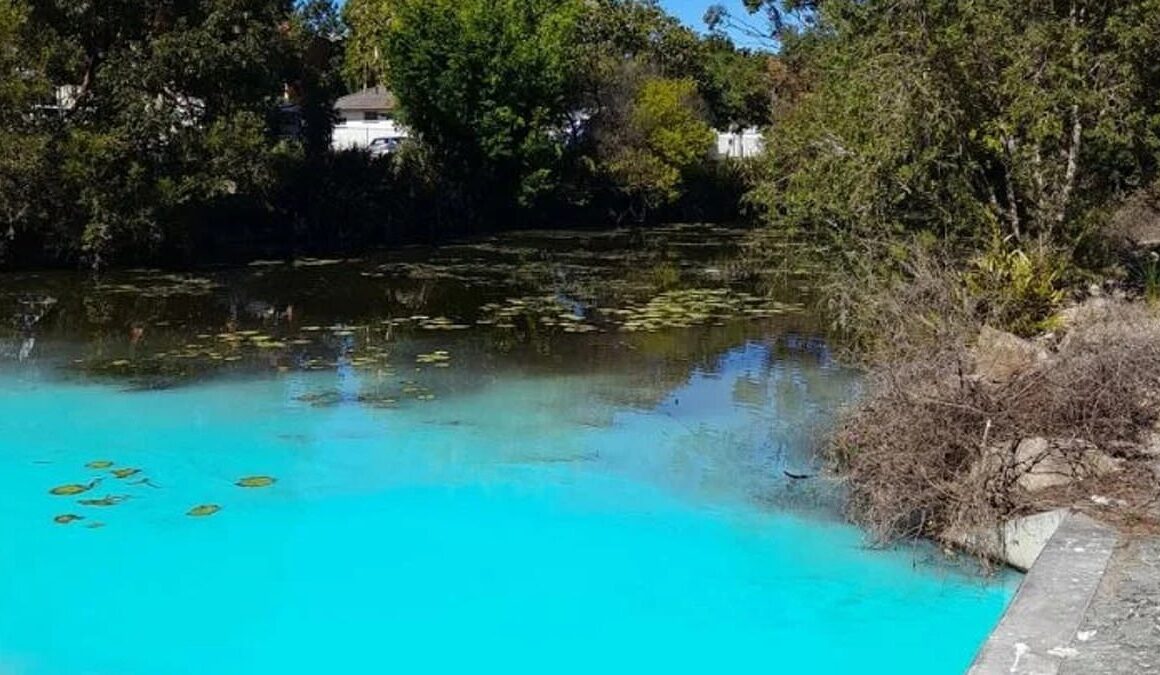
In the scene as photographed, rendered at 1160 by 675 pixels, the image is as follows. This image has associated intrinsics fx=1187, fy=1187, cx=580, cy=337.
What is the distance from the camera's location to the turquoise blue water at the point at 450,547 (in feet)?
21.9

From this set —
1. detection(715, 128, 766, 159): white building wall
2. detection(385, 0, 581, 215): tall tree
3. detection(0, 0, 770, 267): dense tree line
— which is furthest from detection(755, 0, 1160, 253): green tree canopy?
detection(715, 128, 766, 159): white building wall

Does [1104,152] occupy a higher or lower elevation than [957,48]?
lower

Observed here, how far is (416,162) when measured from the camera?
111ft

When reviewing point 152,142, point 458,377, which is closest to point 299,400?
point 458,377

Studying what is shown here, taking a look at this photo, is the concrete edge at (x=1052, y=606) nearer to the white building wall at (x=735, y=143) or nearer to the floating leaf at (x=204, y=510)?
the floating leaf at (x=204, y=510)

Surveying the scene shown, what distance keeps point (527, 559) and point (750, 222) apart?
3227cm

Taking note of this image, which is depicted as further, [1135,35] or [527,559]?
[1135,35]

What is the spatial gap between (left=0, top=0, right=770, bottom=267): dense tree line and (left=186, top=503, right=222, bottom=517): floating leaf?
14963 mm

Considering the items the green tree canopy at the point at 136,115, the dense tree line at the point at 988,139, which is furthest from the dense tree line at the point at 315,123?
the dense tree line at the point at 988,139

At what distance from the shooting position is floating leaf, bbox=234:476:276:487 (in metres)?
9.38

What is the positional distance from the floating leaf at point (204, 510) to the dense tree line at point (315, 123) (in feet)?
49.1

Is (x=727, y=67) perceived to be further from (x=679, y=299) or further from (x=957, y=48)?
(x=957, y=48)

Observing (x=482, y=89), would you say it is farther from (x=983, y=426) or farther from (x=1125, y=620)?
(x=1125, y=620)

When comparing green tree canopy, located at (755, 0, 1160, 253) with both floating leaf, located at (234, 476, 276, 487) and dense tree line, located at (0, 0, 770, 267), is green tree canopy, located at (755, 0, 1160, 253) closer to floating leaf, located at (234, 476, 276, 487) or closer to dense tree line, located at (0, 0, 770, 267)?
floating leaf, located at (234, 476, 276, 487)
